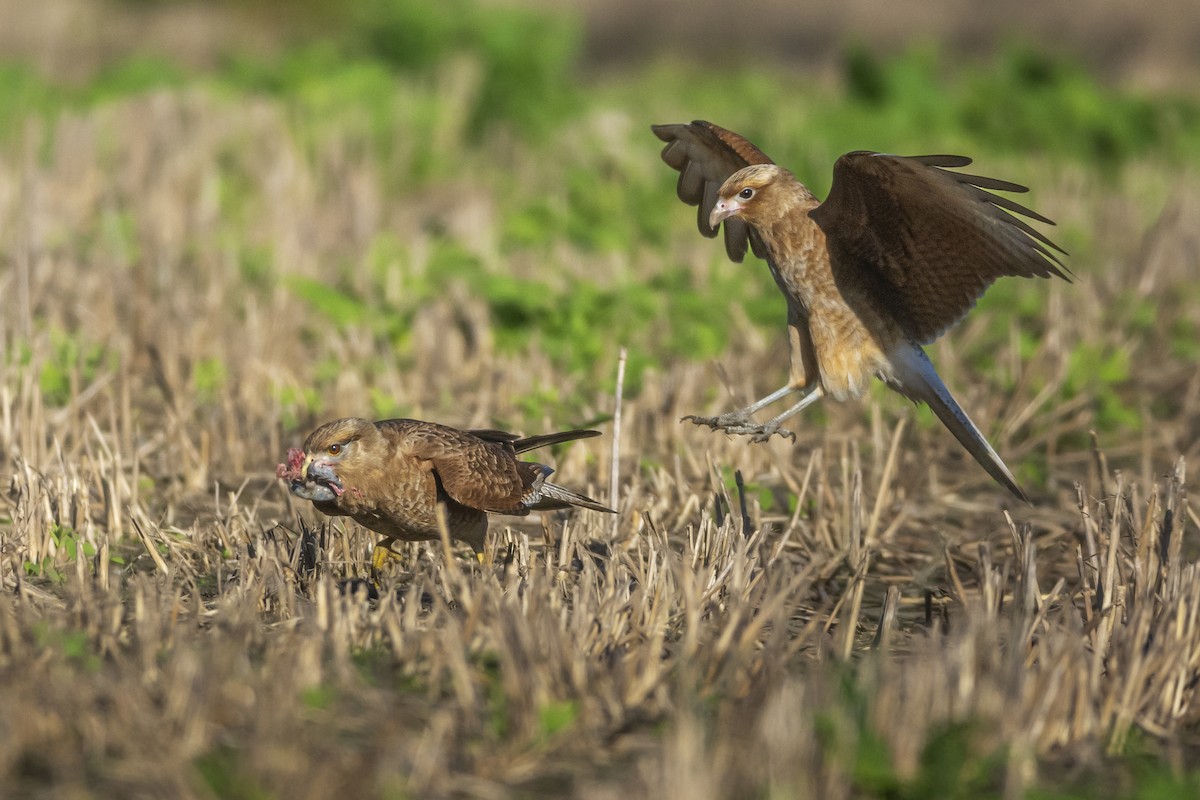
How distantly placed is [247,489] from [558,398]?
1.58 metres

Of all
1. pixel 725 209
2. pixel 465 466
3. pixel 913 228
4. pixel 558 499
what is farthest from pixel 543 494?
pixel 913 228

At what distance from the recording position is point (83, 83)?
15750 millimetres

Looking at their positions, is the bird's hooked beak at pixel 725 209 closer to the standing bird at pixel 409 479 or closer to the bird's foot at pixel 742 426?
the bird's foot at pixel 742 426

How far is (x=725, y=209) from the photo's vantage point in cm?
558

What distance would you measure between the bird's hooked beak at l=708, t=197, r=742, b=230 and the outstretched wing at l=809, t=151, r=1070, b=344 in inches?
10.9

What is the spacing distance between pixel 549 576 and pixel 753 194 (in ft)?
5.35

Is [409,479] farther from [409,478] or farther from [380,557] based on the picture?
[380,557]

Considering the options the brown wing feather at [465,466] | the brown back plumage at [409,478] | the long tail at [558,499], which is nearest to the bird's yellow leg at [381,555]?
the brown back plumage at [409,478]

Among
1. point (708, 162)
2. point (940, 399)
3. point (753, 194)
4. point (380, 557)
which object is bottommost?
point (380, 557)

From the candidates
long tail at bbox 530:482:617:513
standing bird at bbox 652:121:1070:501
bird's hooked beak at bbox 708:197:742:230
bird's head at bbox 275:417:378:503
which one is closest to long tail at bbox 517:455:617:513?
long tail at bbox 530:482:617:513

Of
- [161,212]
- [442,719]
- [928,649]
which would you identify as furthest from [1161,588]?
[161,212]

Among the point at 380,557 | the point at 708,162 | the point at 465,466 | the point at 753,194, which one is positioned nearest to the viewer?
the point at 465,466

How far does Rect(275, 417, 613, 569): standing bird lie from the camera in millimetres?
4836

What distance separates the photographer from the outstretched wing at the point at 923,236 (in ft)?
16.6
